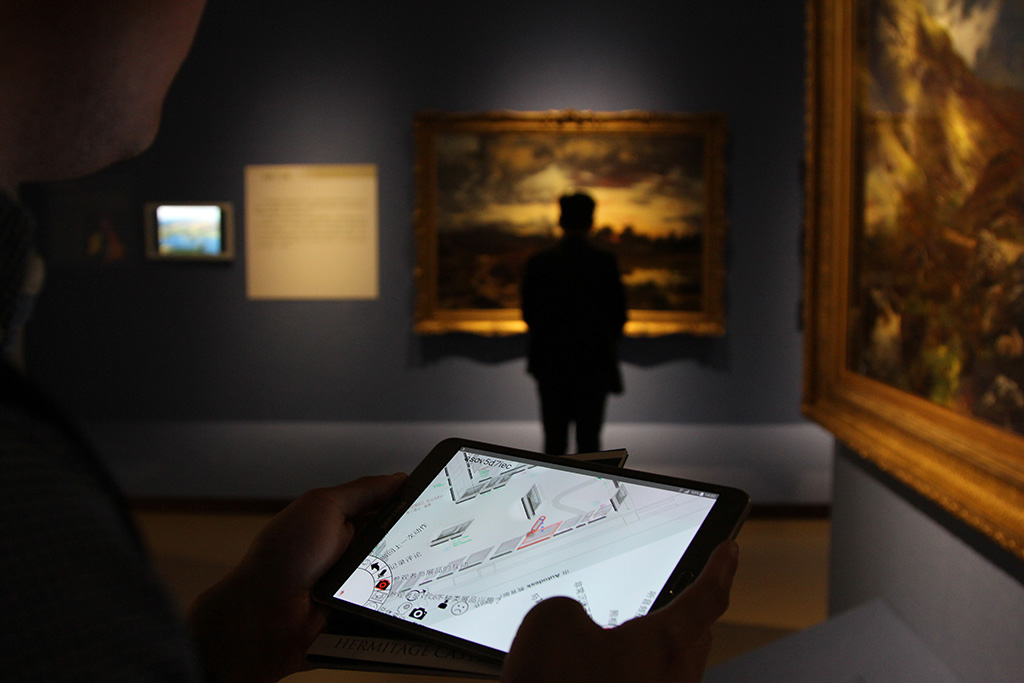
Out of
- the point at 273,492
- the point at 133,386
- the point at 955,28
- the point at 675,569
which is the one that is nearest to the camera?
the point at 675,569

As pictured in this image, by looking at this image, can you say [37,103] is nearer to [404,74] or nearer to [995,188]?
[995,188]

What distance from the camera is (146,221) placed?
571 centimetres

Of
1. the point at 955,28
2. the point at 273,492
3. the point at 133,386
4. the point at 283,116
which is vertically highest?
the point at 283,116

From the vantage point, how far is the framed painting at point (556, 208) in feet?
18.2

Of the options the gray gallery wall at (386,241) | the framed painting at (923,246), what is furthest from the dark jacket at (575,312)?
the gray gallery wall at (386,241)

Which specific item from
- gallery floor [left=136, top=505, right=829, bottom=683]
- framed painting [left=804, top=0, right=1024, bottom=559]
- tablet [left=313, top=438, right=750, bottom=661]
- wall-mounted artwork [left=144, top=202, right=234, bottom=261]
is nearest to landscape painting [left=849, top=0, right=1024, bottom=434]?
framed painting [left=804, top=0, right=1024, bottom=559]

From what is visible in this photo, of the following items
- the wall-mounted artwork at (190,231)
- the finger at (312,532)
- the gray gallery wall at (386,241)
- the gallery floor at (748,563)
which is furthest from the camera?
the wall-mounted artwork at (190,231)

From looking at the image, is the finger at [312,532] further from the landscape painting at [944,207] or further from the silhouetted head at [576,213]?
the silhouetted head at [576,213]

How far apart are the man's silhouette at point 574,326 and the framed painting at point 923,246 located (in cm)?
134

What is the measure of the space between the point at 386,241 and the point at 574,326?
2.43 metres

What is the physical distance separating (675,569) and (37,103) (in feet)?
2.81

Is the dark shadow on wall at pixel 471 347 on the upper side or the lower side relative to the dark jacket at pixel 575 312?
lower

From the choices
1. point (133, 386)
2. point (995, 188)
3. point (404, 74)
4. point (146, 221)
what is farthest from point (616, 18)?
point (133, 386)

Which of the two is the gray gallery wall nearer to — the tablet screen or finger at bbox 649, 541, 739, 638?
the tablet screen
